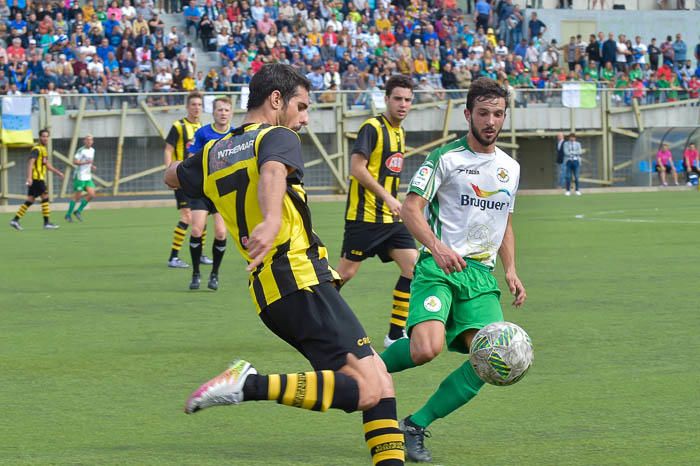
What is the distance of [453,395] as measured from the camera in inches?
257

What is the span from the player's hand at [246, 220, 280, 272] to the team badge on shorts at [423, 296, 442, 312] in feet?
5.87

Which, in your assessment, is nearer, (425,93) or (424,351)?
(424,351)

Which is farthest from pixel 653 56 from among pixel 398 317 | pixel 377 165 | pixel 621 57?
pixel 398 317

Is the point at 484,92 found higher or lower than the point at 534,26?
lower

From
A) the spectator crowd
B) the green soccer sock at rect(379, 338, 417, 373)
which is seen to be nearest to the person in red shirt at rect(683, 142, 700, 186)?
the spectator crowd

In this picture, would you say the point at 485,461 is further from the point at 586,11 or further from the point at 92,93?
the point at 586,11

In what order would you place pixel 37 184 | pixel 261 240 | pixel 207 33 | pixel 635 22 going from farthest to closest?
pixel 635 22
pixel 207 33
pixel 37 184
pixel 261 240

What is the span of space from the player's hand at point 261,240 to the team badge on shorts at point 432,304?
1.79m

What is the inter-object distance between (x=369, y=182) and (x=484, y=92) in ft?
11.6

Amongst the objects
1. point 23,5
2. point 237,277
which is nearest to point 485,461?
point 237,277

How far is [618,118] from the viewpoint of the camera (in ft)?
145

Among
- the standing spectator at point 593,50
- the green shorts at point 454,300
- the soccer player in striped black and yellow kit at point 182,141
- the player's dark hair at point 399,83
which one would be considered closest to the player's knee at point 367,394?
the green shorts at point 454,300

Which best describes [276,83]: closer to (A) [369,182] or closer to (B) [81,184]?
(A) [369,182]

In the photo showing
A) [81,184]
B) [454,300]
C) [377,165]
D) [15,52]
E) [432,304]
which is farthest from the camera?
[15,52]
